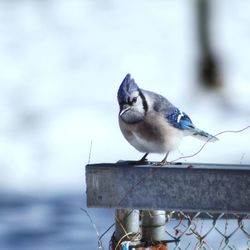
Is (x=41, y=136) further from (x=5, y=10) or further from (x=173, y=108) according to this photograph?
(x=173, y=108)

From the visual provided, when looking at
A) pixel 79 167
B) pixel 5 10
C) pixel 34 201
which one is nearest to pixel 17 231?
pixel 34 201

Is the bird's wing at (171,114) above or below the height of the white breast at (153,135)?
above

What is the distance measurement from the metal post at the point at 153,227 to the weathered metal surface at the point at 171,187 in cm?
19

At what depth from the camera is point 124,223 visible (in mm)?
2111

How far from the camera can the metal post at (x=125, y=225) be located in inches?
82.8

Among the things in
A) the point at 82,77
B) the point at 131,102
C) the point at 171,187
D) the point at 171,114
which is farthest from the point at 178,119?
the point at 82,77

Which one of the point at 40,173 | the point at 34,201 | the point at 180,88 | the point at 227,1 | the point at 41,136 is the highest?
the point at 227,1

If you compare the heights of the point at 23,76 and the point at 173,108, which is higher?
the point at 23,76

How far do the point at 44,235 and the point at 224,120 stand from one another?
2175 millimetres

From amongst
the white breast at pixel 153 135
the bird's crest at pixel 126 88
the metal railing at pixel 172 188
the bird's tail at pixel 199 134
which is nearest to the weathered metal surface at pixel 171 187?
the metal railing at pixel 172 188

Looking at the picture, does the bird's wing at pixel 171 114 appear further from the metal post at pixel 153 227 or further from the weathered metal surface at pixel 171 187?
the weathered metal surface at pixel 171 187

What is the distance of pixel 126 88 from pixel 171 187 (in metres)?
0.83

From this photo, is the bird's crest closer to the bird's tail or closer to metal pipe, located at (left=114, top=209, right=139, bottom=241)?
the bird's tail

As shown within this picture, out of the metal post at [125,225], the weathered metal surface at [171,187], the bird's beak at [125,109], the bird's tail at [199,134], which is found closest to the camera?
the weathered metal surface at [171,187]
